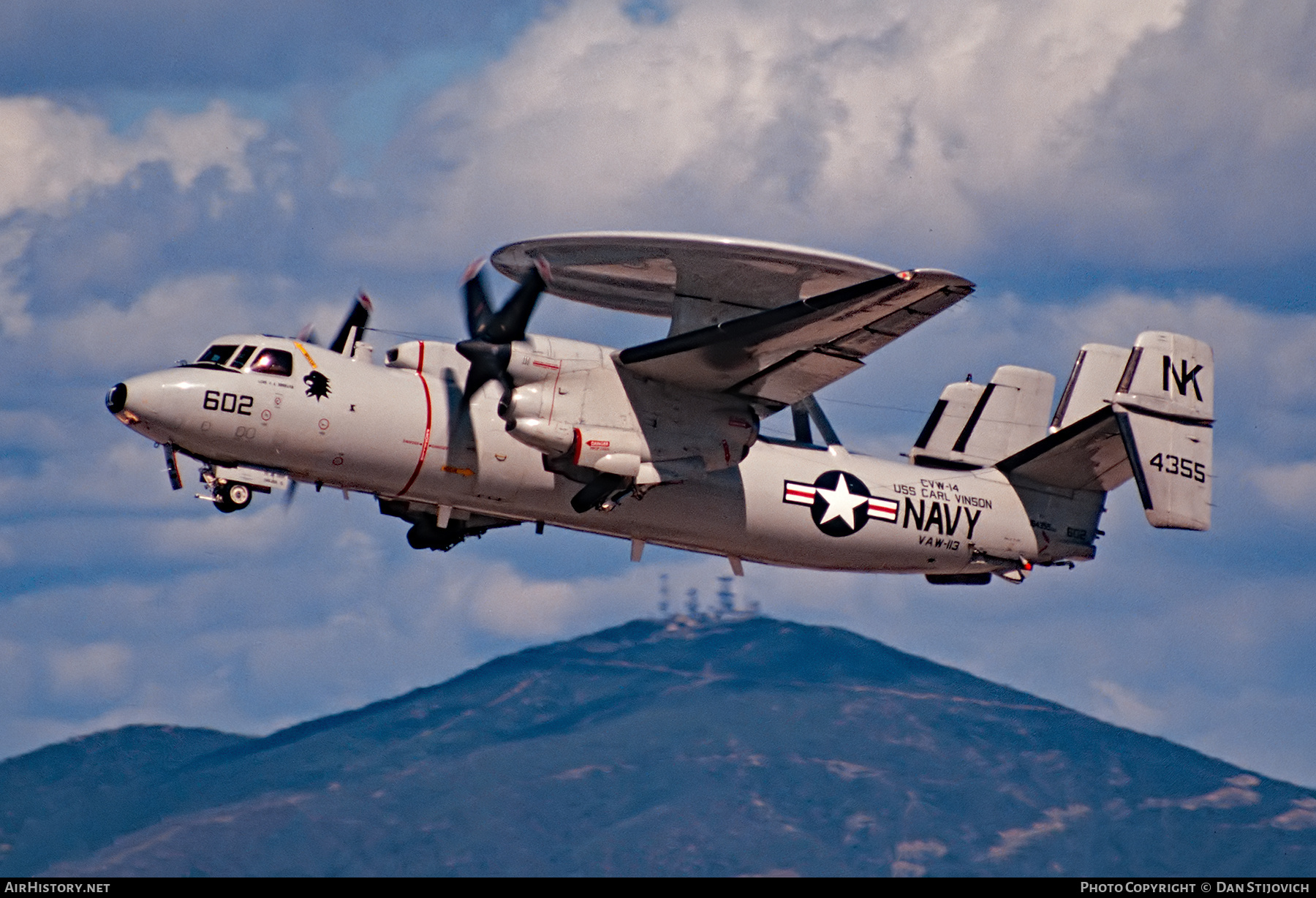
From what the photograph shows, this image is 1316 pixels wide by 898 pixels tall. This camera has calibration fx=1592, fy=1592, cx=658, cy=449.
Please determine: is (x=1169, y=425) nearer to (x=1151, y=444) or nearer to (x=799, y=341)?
(x=1151, y=444)

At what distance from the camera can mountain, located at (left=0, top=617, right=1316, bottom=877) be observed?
13488 centimetres

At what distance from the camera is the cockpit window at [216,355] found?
2464 centimetres

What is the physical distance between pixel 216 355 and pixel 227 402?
3.27 ft

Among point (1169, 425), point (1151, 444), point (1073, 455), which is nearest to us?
point (1151, 444)

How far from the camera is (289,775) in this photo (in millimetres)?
166375

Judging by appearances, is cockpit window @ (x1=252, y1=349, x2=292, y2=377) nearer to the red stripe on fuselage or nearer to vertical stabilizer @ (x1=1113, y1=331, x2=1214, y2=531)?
the red stripe on fuselage

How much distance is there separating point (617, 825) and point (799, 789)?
21.1 m

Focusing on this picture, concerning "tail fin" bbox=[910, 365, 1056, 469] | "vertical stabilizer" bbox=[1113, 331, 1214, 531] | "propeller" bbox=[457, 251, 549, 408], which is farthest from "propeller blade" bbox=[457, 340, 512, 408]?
"vertical stabilizer" bbox=[1113, 331, 1214, 531]

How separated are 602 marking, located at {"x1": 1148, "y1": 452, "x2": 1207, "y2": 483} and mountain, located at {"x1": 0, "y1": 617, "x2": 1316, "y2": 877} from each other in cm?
10360

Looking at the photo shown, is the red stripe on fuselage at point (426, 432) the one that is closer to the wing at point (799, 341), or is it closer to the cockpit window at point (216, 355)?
the cockpit window at point (216, 355)

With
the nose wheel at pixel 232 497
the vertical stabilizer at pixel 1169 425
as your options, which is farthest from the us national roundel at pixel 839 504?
the nose wheel at pixel 232 497

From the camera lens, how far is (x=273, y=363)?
24.6m

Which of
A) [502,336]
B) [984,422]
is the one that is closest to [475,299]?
[502,336]

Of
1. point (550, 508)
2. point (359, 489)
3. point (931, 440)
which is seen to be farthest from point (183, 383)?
point (931, 440)
